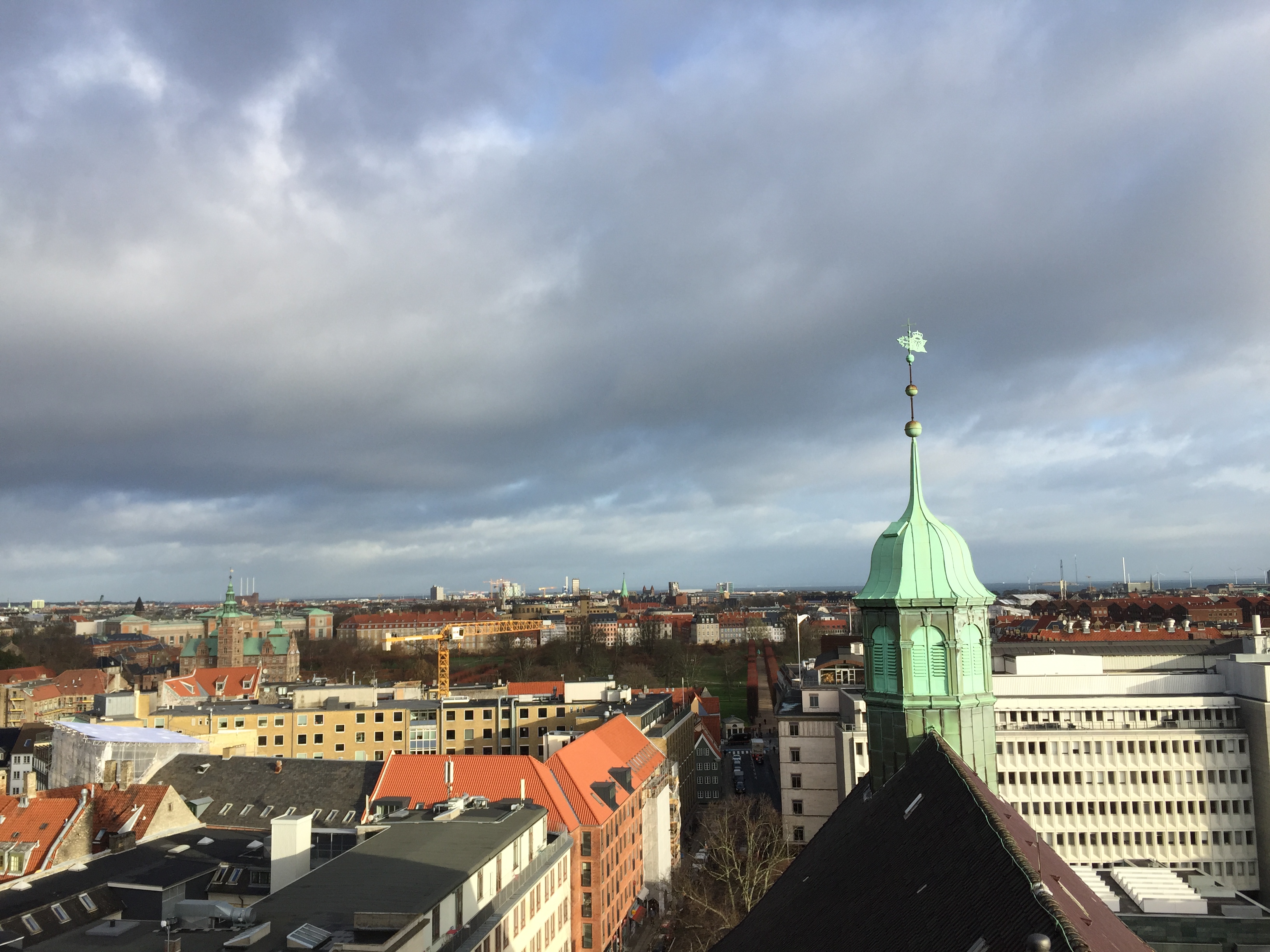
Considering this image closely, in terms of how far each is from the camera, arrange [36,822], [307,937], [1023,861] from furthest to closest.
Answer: [36,822] < [307,937] < [1023,861]

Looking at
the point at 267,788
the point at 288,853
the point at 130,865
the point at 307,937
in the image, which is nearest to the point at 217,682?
the point at 267,788

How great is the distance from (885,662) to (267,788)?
54.3 m

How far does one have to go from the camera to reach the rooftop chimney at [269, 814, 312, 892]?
42.5 metres

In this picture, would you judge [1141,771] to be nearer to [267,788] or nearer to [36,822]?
[267,788]

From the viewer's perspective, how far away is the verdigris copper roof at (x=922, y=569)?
21.8m

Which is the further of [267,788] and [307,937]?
[267,788]

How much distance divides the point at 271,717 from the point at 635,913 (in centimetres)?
4756

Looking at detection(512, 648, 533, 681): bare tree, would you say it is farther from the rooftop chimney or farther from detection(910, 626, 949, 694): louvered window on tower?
detection(910, 626, 949, 694): louvered window on tower

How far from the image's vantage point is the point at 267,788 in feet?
210

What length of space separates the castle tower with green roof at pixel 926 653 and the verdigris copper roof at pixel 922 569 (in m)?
0.02

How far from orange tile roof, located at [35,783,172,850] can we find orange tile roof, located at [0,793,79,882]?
1.69 meters

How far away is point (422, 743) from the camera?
94.7 m

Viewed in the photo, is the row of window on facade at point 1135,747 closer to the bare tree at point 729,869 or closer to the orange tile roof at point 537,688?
the bare tree at point 729,869

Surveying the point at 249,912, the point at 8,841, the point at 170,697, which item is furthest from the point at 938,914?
the point at 170,697
